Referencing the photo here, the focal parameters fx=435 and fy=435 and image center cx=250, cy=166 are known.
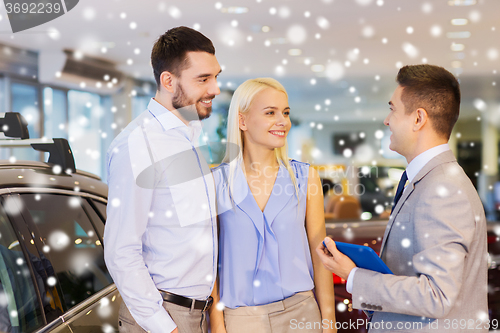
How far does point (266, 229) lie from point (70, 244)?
66 centimetres

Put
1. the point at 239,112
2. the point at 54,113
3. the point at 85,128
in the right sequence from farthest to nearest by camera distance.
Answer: the point at 85,128 < the point at 54,113 < the point at 239,112

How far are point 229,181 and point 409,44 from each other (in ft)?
18.8

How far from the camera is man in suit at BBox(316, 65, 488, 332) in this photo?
1.01 m

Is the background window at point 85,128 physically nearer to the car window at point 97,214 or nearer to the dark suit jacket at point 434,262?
the car window at point 97,214

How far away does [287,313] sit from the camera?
4.72 ft

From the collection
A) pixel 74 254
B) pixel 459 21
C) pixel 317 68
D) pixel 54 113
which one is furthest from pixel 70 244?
pixel 317 68

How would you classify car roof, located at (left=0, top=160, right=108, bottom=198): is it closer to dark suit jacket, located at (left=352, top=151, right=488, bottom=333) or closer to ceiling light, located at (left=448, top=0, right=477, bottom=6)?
dark suit jacket, located at (left=352, top=151, right=488, bottom=333)

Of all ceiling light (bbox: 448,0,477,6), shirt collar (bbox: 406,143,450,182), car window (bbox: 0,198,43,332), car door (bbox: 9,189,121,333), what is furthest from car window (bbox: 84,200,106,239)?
ceiling light (bbox: 448,0,477,6)

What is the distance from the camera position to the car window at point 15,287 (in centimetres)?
111

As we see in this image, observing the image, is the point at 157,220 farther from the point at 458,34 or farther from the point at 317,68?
the point at 317,68

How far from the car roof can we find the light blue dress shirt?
50 centimetres

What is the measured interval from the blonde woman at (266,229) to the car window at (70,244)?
44 cm

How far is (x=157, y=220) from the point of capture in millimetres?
1226

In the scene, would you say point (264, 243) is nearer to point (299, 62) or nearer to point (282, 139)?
point (282, 139)
